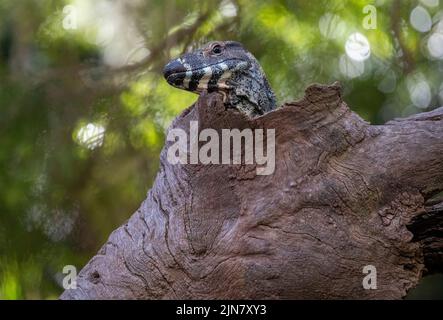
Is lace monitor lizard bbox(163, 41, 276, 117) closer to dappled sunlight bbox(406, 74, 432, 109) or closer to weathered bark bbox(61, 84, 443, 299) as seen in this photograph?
weathered bark bbox(61, 84, 443, 299)

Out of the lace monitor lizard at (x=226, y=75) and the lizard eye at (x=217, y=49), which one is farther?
the lizard eye at (x=217, y=49)

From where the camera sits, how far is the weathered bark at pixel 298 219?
249 centimetres

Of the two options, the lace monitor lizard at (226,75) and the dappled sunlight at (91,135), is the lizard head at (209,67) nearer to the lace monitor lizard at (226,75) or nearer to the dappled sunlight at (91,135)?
the lace monitor lizard at (226,75)

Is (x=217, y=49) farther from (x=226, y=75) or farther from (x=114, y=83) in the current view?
(x=114, y=83)

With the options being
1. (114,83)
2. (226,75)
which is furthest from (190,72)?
(114,83)

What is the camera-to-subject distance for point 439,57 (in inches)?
162

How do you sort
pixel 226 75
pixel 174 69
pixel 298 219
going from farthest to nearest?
pixel 226 75, pixel 174 69, pixel 298 219

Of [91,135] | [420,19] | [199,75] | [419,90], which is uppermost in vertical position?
[420,19]

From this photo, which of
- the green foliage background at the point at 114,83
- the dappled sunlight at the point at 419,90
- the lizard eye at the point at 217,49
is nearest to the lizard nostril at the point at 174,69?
the lizard eye at the point at 217,49

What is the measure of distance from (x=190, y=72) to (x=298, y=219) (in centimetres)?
77

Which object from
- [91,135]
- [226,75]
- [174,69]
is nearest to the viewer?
[174,69]

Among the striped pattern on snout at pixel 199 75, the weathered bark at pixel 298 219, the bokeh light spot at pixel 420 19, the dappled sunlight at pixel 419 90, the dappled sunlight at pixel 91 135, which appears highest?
the bokeh light spot at pixel 420 19

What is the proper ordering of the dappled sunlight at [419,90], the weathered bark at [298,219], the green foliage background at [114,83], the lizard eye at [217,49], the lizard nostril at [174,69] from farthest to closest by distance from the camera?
the dappled sunlight at [419,90] < the green foliage background at [114,83] < the lizard eye at [217,49] < the lizard nostril at [174,69] < the weathered bark at [298,219]

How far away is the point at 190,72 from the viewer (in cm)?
291
